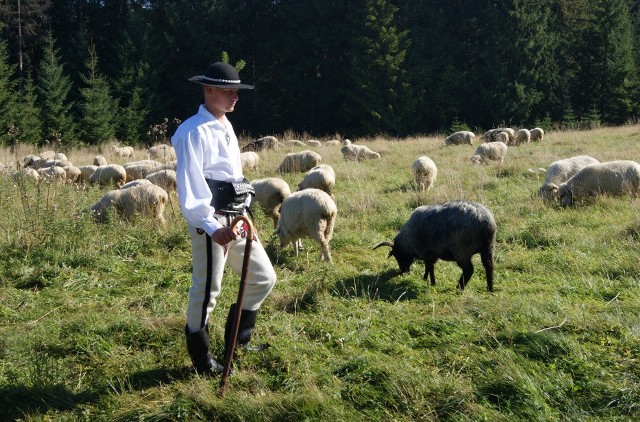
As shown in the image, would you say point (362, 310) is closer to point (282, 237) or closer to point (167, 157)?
point (282, 237)

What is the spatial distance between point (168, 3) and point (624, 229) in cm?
3586

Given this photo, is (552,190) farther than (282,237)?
Yes

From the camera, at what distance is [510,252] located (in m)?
7.71

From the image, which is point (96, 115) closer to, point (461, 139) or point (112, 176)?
point (112, 176)

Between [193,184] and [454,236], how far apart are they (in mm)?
3320

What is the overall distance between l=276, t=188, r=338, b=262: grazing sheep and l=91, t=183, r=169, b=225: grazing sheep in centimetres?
234

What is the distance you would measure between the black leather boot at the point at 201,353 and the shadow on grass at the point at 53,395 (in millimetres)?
101

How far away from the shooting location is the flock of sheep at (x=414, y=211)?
6.26 m

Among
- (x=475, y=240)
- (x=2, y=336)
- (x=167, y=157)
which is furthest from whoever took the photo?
(x=167, y=157)

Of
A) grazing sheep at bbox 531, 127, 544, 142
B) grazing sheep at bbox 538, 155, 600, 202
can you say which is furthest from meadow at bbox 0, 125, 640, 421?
grazing sheep at bbox 531, 127, 544, 142

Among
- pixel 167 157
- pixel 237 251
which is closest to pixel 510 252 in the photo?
pixel 237 251

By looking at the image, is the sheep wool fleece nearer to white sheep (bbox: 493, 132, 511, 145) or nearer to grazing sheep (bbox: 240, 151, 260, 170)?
grazing sheep (bbox: 240, 151, 260, 170)

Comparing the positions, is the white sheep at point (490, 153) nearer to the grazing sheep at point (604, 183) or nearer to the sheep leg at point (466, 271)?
the grazing sheep at point (604, 183)

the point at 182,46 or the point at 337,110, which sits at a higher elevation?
the point at 182,46
